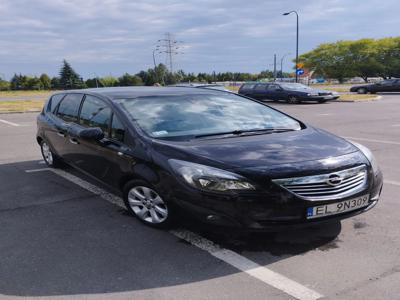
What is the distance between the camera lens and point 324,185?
136 inches

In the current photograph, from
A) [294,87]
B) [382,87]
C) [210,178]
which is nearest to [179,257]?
[210,178]

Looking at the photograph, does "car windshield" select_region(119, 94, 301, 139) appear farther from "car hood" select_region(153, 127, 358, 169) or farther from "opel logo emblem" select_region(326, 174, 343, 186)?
"opel logo emblem" select_region(326, 174, 343, 186)

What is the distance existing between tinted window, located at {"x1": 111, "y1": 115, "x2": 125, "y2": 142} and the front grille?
185cm

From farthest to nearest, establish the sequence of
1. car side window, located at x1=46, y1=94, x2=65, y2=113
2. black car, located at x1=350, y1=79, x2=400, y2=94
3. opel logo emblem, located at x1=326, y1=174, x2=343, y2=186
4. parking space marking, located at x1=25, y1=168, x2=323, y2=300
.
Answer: black car, located at x1=350, y1=79, x2=400, y2=94, car side window, located at x1=46, y1=94, x2=65, y2=113, opel logo emblem, located at x1=326, y1=174, x2=343, y2=186, parking space marking, located at x1=25, y1=168, x2=323, y2=300

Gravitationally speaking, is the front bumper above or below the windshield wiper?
below

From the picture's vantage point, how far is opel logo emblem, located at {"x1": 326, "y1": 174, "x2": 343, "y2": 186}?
347 cm

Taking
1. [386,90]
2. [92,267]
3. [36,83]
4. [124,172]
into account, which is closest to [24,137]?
[124,172]

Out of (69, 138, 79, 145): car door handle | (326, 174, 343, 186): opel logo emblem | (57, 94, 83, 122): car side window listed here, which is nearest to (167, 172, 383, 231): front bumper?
(326, 174, 343, 186): opel logo emblem

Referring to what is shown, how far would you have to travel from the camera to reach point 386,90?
121 ft

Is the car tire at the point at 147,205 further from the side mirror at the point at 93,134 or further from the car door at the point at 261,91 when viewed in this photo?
the car door at the point at 261,91

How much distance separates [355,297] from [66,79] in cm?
9113

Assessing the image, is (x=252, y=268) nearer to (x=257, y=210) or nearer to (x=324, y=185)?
(x=257, y=210)

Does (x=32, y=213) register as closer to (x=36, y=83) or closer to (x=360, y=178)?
(x=360, y=178)

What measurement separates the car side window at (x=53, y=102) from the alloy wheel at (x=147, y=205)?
300 cm
